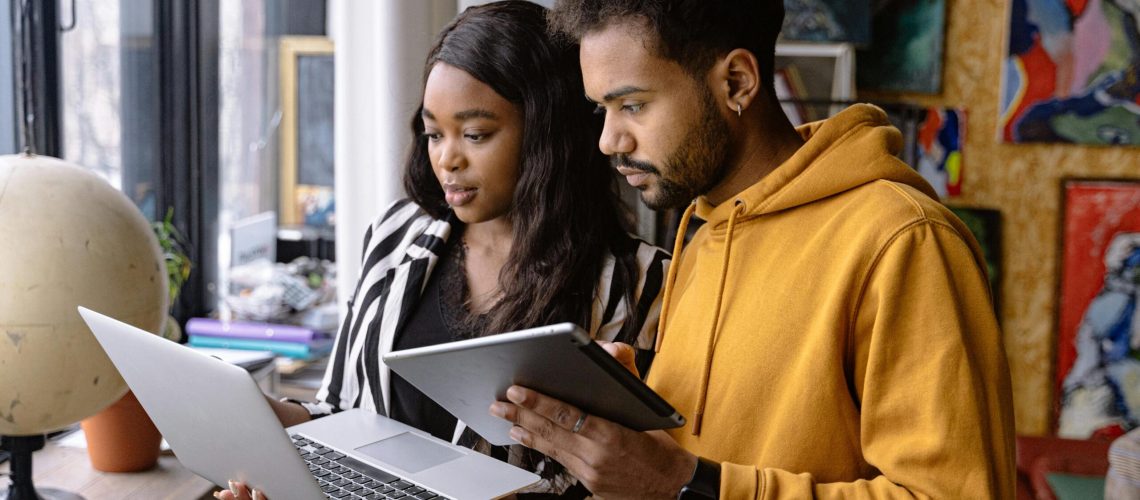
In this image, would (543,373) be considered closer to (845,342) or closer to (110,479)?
(845,342)

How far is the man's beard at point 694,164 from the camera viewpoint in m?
1.06

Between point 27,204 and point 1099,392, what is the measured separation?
121 inches

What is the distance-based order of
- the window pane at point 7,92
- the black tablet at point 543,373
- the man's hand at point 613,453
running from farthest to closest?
the window pane at point 7,92 < the man's hand at point 613,453 < the black tablet at point 543,373

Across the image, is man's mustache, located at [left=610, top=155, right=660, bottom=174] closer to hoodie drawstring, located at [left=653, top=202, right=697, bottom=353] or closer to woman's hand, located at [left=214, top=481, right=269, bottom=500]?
hoodie drawstring, located at [left=653, top=202, right=697, bottom=353]

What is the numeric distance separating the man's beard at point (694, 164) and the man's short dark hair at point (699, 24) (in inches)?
1.8

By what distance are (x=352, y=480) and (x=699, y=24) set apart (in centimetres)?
63

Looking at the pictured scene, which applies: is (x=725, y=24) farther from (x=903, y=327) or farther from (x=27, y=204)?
(x=27, y=204)

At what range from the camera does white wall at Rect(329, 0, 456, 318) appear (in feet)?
6.74

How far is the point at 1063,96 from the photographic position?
312 centimetres

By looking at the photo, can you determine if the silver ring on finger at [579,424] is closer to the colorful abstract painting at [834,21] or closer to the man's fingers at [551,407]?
the man's fingers at [551,407]

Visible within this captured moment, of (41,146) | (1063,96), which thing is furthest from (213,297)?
(1063,96)

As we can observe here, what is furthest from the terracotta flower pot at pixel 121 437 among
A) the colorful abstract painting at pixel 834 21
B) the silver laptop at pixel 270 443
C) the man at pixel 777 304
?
the colorful abstract painting at pixel 834 21

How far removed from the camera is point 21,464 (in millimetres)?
1370

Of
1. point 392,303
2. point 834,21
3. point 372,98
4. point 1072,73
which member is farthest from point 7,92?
point 1072,73
